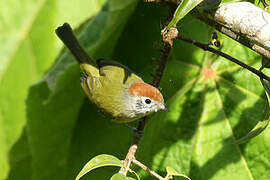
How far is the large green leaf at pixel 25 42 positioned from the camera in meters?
3.47

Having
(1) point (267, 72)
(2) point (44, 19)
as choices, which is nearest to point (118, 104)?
(1) point (267, 72)

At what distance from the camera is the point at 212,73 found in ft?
8.21

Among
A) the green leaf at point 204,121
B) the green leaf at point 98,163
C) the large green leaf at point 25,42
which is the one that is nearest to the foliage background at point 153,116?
the green leaf at point 204,121

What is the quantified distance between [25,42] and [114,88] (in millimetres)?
1190

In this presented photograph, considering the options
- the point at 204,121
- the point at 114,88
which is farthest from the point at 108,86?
the point at 204,121

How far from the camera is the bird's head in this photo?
2.41 m

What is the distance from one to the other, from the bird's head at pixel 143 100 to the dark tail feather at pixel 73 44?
0.33 m

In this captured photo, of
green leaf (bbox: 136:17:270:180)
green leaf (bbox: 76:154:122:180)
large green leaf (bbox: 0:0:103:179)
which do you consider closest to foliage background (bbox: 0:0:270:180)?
green leaf (bbox: 136:17:270:180)

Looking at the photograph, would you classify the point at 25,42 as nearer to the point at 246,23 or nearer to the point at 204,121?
the point at 204,121

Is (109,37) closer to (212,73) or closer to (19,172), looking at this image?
(212,73)

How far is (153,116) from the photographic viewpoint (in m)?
2.64

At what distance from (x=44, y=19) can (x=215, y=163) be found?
1.88 meters

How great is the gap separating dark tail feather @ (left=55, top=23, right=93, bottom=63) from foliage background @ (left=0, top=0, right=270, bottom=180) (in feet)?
0.17

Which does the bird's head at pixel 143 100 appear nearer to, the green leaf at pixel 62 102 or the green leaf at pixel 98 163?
the green leaf at pixel 62 102
